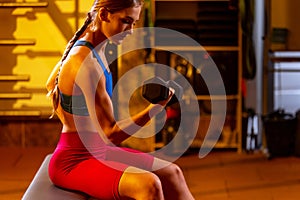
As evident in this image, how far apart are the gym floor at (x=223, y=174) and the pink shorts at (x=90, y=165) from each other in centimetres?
160

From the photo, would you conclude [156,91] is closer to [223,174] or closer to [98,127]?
[98,127]

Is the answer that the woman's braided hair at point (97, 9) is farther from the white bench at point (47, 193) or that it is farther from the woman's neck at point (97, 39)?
the white bench at point (47, 193)

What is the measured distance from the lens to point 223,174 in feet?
14.8

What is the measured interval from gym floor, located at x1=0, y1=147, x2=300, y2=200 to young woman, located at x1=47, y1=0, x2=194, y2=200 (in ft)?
5.27

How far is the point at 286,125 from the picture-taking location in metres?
4.89

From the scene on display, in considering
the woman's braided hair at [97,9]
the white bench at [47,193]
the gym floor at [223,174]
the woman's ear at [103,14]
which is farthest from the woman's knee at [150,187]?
the gym floor at [223,174]

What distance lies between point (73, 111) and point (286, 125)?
9.26ft

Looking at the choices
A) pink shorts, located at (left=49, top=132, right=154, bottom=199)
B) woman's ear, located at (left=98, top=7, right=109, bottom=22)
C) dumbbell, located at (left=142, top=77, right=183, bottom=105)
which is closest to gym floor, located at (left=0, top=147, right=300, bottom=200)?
pink shorts, located at (left=49, top=132, right=154, bottom=199)

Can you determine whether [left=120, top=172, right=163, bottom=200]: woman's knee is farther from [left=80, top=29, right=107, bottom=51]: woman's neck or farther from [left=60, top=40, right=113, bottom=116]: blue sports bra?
[left=80, top=29, right=107, bottom=51]: woman's neck

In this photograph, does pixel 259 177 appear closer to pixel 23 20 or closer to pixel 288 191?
pixel 288 191

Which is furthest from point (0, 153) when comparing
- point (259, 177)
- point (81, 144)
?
point (81, 144)

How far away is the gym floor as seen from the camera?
4078 mm

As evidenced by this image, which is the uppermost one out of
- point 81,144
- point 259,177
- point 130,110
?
point 81,144

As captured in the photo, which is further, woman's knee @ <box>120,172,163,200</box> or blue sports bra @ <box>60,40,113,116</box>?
blue sports bra @ <box>60,40,113,116</box>
